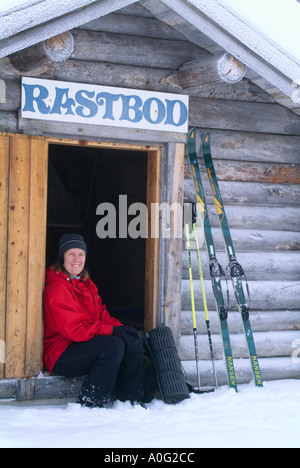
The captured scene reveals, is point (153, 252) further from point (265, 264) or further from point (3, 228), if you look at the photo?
point (3, 228)

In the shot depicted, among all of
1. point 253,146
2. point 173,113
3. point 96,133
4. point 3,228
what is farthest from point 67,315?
point 253,146

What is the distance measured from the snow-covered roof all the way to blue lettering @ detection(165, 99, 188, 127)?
23.2 inches

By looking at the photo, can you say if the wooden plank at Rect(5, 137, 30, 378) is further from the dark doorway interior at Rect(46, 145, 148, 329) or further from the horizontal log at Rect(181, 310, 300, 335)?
the dark doorway interior at Rect(46, 145, 148, 329)

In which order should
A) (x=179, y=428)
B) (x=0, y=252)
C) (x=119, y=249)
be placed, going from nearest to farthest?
(x=179, y=428), (x=0, y=252), (x=119, y=249)

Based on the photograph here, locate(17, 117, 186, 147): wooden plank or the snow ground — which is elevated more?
locate(17, 117, 186, 147): wooden plank

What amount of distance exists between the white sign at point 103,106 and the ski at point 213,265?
0.24 m

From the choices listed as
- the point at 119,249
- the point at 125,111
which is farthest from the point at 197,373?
the point at 119,249

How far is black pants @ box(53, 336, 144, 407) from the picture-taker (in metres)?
5.04

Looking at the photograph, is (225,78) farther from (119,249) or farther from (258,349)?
(119,249)

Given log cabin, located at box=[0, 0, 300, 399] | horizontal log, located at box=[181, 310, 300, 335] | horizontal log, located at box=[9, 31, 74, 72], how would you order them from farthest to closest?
horizontal log, located at box=[181, 310, 300, 335] → log cabin, located at box=[0, 0, 300, 399] → horizontal log, located at box=[9, 31, 74, 72]

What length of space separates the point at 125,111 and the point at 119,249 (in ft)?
12.3

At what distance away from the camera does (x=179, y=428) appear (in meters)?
4.66

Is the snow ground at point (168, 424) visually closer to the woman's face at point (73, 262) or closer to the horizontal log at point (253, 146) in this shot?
the woman's face at point (73, 262)

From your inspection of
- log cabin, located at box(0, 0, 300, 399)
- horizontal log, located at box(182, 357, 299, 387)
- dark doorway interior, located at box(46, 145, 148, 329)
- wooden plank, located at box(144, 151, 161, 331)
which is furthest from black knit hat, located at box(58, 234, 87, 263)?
dark doorway interior, located at box(46, 145, 148, 329)
